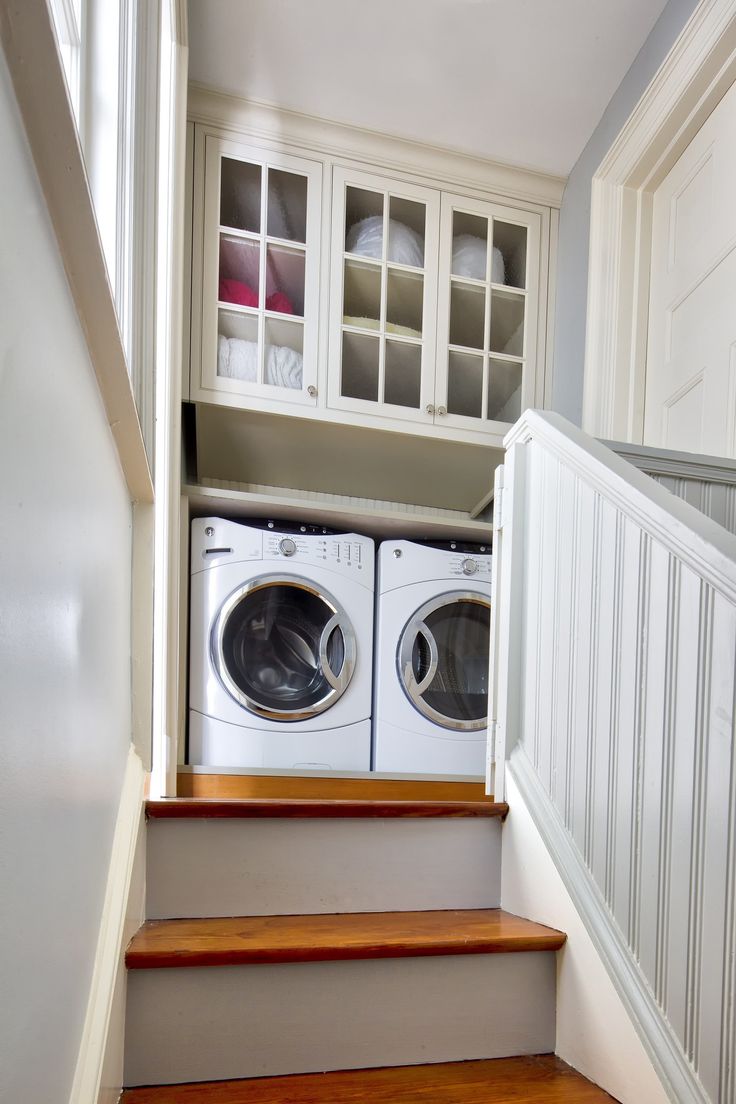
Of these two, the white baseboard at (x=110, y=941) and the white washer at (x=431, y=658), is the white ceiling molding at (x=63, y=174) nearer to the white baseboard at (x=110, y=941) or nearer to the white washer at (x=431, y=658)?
the white baseboard at (x=110, y=941)

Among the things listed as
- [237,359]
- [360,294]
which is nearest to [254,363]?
Result: [237,359]

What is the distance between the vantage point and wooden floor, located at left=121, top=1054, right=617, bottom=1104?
1020 millimetres

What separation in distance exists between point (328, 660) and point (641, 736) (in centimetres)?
138

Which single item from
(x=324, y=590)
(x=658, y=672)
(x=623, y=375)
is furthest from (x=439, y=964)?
(x=623, y=375)

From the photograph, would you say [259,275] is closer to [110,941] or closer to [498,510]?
[498,510]

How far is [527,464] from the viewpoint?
1.57 meters

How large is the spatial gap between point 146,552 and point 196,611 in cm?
91

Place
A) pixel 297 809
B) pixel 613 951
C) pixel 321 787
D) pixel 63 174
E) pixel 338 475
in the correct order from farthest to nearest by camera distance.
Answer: pixel 338 475
pixel 321 787
pixel 297 809
pixel 613 951
pixel 63 174

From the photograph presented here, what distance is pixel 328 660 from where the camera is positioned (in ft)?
7.64

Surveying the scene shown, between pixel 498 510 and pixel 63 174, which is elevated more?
pixel 63 174

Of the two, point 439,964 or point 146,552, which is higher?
point 146,552

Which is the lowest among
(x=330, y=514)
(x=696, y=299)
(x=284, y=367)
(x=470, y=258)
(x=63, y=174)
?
(x=330, y=514)

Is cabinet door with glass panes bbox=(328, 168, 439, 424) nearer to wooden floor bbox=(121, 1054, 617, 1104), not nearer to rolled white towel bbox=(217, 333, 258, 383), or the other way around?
rolled white towel bbox=(217, 333, 258, 383)

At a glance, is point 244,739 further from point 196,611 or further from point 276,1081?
point 276,1081
